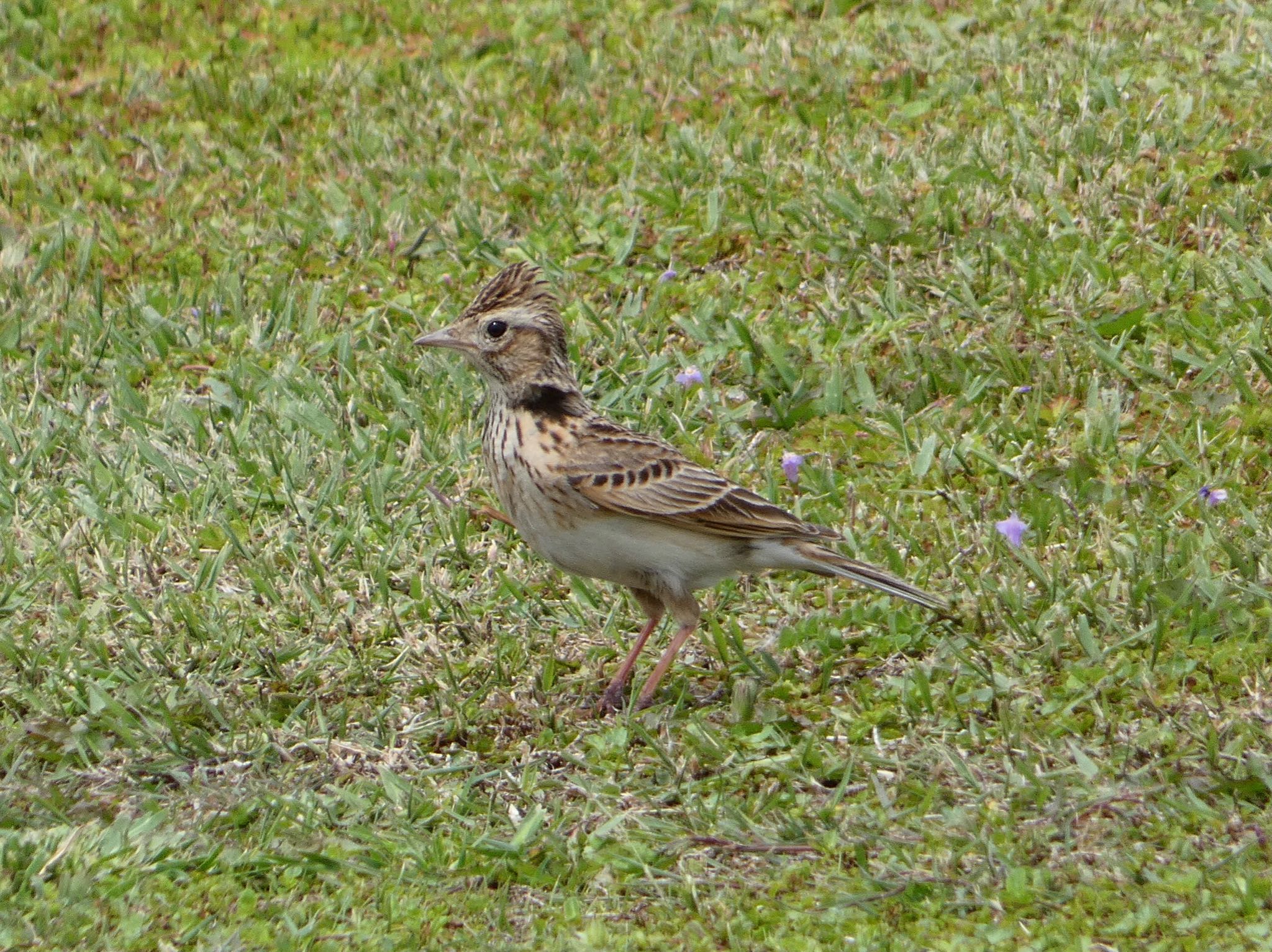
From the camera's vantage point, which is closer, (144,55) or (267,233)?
(267,233)

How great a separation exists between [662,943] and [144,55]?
8.16 meters

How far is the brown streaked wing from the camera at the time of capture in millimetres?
6121

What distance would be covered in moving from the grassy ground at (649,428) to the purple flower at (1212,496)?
42 millimetres

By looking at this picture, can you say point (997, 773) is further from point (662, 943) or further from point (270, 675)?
point (270, 675)

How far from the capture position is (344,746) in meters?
5.99

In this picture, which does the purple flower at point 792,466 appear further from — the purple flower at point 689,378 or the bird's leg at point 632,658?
the bird's leg at point 632,658

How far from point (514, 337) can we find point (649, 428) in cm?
161

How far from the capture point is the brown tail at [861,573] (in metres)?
6.18

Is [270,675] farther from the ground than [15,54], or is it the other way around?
[15,54]

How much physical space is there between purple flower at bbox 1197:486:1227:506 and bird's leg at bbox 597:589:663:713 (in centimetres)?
215

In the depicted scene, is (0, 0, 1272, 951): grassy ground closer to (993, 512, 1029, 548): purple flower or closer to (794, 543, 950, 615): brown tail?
(993, 512, 1029, 548): purple flower

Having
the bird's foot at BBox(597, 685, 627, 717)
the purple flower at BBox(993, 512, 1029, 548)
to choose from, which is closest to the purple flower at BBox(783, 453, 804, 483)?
the purple flower at BBox(993, 512, 1029, 548)

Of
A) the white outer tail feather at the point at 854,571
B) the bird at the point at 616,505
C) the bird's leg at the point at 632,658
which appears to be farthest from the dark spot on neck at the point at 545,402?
the white outer tail feather at the point at 854,571

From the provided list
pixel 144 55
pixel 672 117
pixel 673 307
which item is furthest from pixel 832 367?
pixel 144 55
